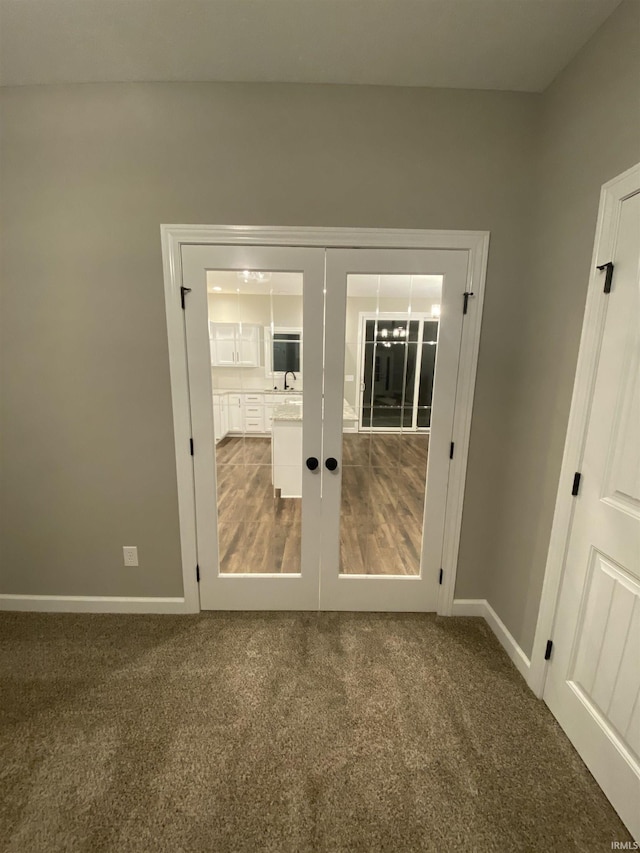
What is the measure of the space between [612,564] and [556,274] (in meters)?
1.23

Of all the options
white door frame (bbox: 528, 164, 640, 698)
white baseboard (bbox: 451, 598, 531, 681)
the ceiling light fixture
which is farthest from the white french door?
white door frame (bbox: 528, 164, 640, 698)

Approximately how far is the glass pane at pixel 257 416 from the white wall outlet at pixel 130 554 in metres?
0.51

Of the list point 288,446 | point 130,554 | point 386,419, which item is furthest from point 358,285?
point 130,554

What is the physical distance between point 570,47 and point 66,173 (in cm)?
232

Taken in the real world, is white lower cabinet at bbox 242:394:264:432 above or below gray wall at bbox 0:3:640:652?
below

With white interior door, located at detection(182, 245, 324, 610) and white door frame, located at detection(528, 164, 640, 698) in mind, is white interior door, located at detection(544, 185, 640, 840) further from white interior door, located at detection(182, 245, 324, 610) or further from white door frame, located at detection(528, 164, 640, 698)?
white interior door, located at detection(182, 245, 324, 610)

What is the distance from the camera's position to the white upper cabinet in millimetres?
1752

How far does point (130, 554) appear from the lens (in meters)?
1.96

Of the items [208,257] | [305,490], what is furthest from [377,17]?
[305,490]

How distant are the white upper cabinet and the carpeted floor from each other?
1540 mm

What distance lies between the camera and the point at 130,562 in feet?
6.48

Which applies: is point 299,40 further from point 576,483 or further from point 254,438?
point 576,483

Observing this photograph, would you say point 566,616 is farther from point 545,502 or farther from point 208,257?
point 208,257

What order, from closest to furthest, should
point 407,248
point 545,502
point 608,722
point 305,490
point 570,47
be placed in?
point 608,722 < point 570,47 < point 545,502 < point 407,248 < point 305,490
